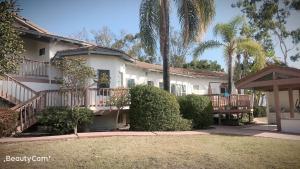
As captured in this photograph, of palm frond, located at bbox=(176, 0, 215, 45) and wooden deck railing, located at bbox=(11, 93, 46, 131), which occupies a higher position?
palm frond, located at bbox=(176, 0, 215, 45)

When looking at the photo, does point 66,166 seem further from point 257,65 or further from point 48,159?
point 257,65

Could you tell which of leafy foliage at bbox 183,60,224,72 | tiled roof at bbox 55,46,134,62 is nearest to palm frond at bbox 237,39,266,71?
tiled roof at bbox 55,46,134,62

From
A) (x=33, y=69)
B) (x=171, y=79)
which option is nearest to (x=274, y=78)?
(x=171, y=79)

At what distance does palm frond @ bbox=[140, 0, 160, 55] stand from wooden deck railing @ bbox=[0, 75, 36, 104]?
7508 millimetres

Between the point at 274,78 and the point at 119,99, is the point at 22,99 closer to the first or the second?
the point at 119,99

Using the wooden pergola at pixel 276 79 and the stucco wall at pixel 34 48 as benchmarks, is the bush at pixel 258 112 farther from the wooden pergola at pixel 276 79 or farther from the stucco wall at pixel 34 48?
the stucco wall at pixel 34 48

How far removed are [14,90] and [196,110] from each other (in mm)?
10495

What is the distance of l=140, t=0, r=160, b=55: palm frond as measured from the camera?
18.1 m

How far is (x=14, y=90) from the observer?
1578 centimetres

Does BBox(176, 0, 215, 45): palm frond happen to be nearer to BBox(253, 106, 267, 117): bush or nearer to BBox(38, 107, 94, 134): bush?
BBox(38, 107, 94, 134): bush

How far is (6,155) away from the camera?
8.77 m

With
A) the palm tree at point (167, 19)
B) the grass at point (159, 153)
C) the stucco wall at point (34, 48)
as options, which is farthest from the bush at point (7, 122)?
the palm tree at point (167, 19)

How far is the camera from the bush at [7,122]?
12.3 metres

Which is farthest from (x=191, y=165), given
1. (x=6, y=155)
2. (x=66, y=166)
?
(x=6, y=155)
